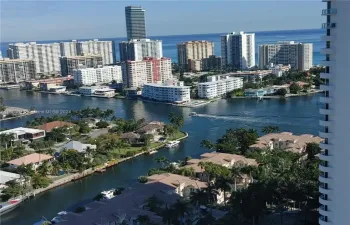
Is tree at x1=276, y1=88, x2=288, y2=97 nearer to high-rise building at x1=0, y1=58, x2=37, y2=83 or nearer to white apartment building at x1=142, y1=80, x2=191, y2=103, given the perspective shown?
white apartment building at x1=142, y1=80, x2=191, y2=103

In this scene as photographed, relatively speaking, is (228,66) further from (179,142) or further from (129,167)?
(129,167)

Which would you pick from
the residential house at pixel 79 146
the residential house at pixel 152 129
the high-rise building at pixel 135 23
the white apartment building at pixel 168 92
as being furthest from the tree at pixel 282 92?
the high-rise building at pixel 135 23

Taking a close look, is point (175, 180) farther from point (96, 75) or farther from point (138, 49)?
point (138, 49)

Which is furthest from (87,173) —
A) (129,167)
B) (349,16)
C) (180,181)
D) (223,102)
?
(223,102)

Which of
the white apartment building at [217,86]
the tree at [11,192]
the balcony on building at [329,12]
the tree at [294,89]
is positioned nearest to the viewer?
the balcony on building at [329,12]

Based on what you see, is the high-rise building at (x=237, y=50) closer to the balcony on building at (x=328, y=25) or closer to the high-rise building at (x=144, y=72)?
the high-rise building at (x=144, y=72)

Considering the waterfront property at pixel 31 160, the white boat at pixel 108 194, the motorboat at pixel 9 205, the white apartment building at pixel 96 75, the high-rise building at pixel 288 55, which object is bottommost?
the motorboat at pixel 9 205
